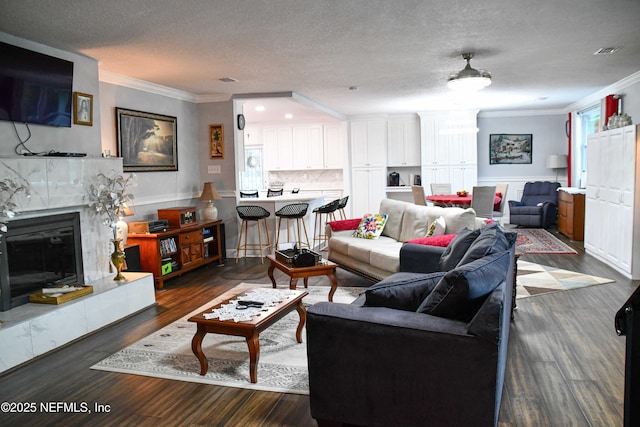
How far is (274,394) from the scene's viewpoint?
2.94m

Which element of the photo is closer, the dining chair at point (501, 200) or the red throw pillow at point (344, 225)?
the red throw pillow at point (344, 225)

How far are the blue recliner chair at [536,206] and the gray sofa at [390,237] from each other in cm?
475

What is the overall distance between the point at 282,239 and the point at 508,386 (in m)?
5.07

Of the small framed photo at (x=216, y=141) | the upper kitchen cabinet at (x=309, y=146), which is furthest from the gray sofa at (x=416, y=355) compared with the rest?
the upper kitchen cabinet at (x=309, y=146)

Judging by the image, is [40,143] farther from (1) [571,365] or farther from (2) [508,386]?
(1) [571,365]

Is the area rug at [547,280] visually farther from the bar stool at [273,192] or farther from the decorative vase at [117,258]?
the bar stool at [273,192]

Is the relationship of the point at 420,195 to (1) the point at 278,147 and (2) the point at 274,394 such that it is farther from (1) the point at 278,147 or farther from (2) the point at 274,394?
(2) the point at 274,394

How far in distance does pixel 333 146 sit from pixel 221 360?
27.5 feet

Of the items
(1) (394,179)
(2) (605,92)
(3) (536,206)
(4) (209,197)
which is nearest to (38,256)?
(4) (209,197)

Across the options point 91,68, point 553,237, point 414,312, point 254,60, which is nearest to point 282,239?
point 254,60

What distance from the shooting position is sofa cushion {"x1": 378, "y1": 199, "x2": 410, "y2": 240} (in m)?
6.03

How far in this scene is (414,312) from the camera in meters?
2.46

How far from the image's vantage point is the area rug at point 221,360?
3137mm

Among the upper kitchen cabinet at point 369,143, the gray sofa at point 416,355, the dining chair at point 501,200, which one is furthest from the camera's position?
the upper kitchen cabinet at point 369,143
